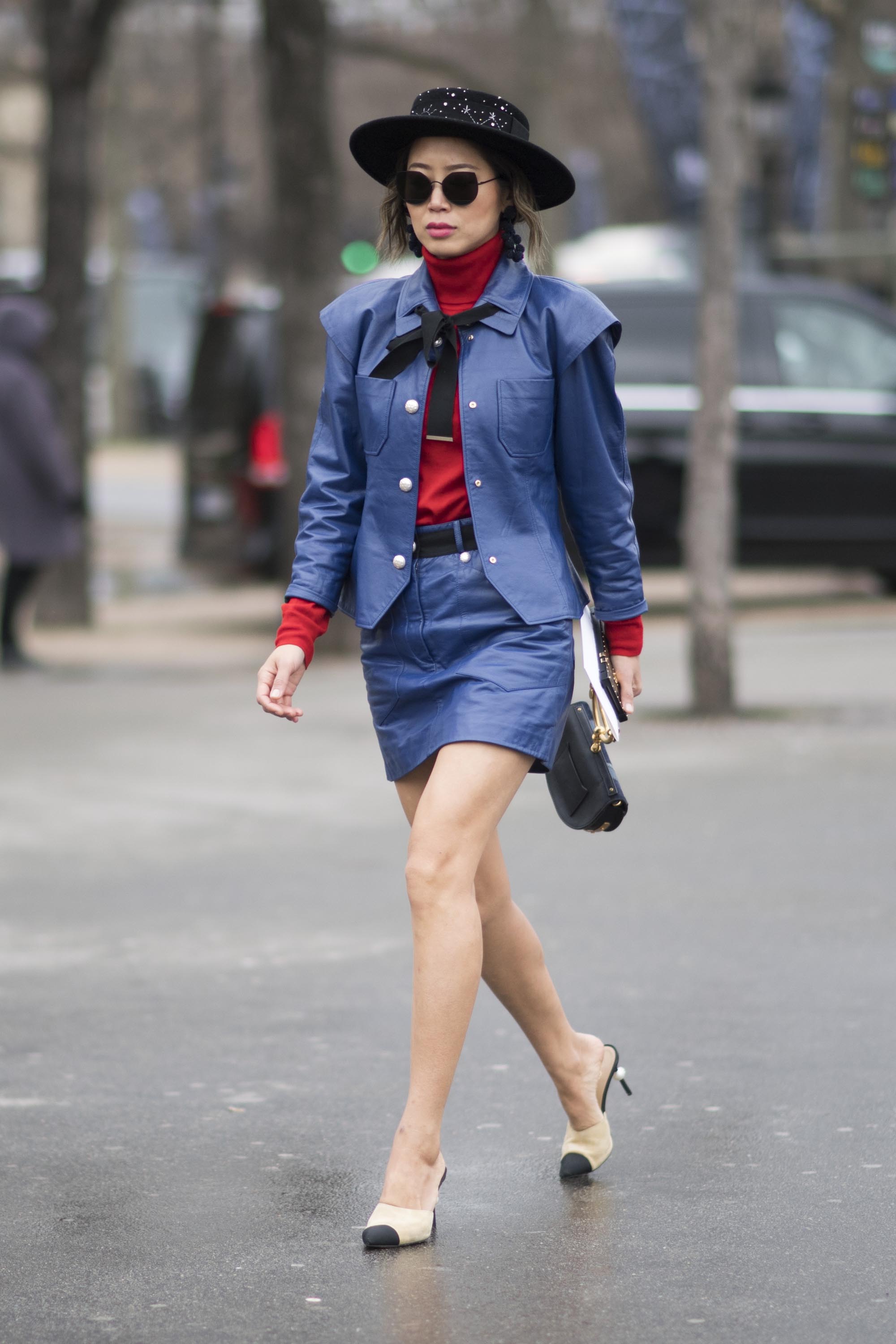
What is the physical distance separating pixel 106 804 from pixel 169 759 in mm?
939

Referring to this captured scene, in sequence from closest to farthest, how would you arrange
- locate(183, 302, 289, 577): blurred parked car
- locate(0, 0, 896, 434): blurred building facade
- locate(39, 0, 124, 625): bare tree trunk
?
1. locate(39, 0, 124, 625): bare tree trunk
2. locate(183, 302, 289, 577): blurred parked car
3. locate(0, 0, 896, 434): blurred building facade

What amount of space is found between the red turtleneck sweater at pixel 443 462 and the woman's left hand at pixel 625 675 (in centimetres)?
5

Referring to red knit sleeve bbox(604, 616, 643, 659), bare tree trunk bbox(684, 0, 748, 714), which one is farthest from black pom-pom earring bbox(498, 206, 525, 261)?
bare tree trunk bbox(684, 0, 748, 714)

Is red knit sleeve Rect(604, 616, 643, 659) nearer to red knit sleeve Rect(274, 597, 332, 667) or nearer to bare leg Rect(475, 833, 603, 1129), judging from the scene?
bare leg Rect(475, 833, 603, 1129)

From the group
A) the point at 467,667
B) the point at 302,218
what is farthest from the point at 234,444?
the point at 467,667

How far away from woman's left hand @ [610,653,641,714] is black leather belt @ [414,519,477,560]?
38cm

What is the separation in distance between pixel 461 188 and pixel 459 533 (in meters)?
0.60

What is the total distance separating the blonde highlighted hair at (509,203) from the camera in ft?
13.6

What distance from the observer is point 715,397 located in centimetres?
988

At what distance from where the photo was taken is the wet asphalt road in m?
3.70

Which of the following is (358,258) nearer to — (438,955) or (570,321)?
(570,321)

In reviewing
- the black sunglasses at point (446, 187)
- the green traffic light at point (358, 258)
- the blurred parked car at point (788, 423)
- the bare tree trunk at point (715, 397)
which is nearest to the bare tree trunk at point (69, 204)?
the green traffic light at point (358, 258)

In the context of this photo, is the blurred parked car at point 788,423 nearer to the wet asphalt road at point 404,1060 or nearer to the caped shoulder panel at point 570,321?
the wet asphalt road at point 404,1060

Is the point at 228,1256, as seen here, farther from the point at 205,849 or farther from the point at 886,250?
the point at 886,250
